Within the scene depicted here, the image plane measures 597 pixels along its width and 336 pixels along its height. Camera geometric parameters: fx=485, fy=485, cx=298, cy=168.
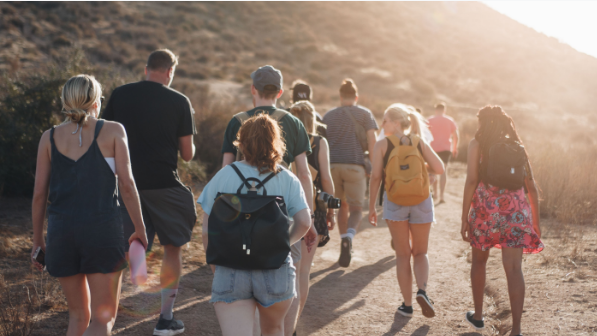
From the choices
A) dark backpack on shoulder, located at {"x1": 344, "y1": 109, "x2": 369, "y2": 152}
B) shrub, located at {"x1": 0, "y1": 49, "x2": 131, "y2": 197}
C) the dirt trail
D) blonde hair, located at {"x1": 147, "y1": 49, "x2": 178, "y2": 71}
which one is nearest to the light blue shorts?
the dirt trail

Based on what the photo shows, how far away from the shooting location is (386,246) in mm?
7223

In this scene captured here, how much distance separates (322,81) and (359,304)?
3332 cm

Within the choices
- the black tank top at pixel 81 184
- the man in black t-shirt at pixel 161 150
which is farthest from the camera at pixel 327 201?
the black tank top at pixel 81 184

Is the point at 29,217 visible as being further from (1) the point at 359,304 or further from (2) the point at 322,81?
(2) the point at 322,81

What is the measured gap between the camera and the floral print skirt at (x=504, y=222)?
3.86 meters

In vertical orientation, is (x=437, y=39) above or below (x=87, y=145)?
above

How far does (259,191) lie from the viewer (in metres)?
2.51

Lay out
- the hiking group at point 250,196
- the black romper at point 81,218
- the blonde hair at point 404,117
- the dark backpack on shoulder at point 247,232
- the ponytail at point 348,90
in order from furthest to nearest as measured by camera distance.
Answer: the ponytail at point 348,90
the blonde hair at point 404,117
the black romper at point 81,218
the hiking group at point 250,196
the dark backpack on shoulder at point 247,232

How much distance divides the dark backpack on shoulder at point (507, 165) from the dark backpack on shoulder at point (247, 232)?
86.7 inches

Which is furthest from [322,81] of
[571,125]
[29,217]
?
[29,217]

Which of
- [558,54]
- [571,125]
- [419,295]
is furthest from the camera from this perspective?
[558,54]

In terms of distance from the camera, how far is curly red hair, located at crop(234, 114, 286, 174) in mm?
2529

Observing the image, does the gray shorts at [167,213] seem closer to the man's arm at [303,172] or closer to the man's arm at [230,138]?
the man's arm at [230,138]

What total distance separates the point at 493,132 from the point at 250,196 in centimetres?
247
